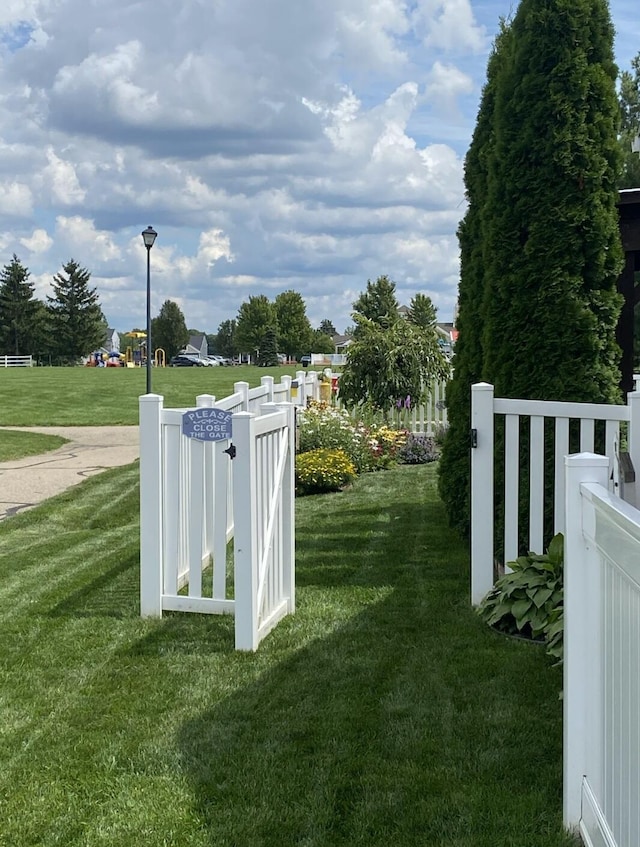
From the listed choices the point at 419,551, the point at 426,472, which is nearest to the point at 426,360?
the point at 426,472

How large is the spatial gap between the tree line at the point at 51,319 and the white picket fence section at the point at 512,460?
66223mm

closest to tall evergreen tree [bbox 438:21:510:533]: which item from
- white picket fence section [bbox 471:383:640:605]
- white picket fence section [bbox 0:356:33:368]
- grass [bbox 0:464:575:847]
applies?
grass [bbox 0:464:575:847]

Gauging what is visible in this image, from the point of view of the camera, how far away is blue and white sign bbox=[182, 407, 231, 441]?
5.04 meters

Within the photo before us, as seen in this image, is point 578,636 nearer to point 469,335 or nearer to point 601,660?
point 601,660

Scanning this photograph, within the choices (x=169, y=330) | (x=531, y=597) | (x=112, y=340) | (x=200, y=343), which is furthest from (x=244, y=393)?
(x=200, y=343)

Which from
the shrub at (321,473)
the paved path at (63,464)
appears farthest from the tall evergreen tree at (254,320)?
the shrub at (321,473)

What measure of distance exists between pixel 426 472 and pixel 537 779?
27.5 feet

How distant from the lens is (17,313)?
6706 cm

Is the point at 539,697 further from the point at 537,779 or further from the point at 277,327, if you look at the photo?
the point at 277,327

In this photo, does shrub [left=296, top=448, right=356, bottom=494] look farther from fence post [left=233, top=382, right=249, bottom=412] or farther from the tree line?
the tree line

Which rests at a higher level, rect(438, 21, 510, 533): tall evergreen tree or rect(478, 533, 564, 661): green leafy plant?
rect(438, 21, 510, 533): tall evergreen tree

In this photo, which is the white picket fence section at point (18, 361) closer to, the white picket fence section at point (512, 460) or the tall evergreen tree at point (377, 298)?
the tall evergreen tree at point (377, 298)

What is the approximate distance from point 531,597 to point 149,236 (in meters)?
16.7

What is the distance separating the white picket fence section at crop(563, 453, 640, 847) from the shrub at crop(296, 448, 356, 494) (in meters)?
7.34
